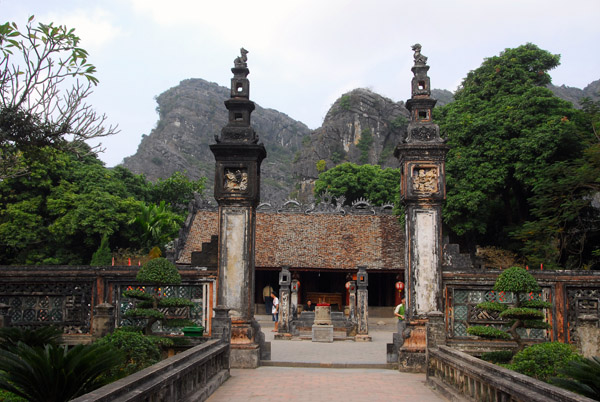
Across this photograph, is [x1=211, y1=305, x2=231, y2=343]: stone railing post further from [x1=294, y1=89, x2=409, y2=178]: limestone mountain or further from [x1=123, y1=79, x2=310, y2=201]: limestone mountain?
[x1=123, y1=79, x2=310, y2=201]: limestone mountain

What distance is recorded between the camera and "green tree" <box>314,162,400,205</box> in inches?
2028

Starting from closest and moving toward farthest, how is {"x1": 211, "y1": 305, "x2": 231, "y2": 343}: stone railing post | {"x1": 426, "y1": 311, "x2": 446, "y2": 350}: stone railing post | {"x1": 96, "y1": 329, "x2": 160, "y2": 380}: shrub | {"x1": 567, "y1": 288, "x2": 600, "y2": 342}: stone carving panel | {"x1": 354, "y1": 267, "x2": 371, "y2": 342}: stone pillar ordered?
{"x1": 96, "y1": 329, "x2": 160, "y2": 380}: shrub → {"x1": 426, "y1": 311, "x2": 446, "y2": 350}: stone railing post → {"x1": 211, "y1": 305, "x2": 231, "y2": 343}: stone railing post → {"x1": 567, "y1": 288, "x2": 600, "y2": 342}: stone carving panel → {"x1": 354, "y1": 267, "x2": 371, "y2": 342}: stone pillar

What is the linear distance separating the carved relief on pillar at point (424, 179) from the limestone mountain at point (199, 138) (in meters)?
76.9

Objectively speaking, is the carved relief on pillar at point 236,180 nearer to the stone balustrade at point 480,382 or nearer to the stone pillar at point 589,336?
the stone balustrade at point 480,382

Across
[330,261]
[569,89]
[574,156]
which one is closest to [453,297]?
[574,156]

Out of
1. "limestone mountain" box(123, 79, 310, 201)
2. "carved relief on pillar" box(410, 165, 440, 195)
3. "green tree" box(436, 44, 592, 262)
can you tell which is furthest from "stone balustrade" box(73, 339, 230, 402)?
"limestone mountain" box(123, 79, 310, 201)

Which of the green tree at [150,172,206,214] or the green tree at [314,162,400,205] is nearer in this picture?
the green tree at [150,172,206,214]

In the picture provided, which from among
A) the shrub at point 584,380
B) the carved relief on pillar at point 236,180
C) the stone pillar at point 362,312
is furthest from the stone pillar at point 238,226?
the stone pillar at point 362,312

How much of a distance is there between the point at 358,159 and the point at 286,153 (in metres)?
43.8

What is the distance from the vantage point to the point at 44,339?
23.3 ft

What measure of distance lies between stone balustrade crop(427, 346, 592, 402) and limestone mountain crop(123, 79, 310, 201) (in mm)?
79847

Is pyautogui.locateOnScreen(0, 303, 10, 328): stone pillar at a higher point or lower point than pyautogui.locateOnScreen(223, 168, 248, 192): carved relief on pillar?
lower

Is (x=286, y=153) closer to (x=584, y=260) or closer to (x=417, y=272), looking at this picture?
(x=584, y=260)

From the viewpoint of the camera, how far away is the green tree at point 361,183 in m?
51.5
